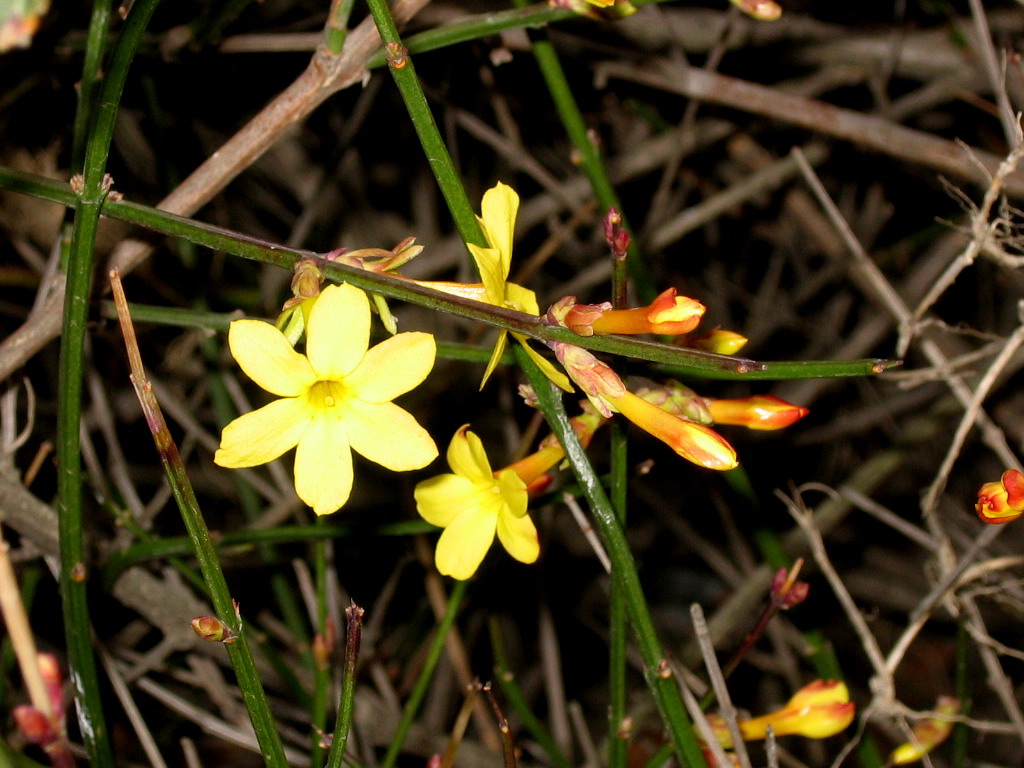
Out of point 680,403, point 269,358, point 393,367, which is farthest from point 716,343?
point 269,358

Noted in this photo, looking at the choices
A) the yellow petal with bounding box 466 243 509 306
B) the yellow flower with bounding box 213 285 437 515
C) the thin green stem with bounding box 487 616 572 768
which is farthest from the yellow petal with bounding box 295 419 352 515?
the thin green stem with bounding box 487 616 572 768

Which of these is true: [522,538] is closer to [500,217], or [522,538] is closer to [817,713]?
[500,217]

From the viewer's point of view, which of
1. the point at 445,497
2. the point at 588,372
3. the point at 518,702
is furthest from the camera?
the point at 518,702

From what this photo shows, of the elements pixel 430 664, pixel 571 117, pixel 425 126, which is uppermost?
pixel 571 117

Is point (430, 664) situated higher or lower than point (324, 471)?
lower

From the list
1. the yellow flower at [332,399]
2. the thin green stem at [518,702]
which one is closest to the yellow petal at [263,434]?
the yellow flower at [332,399]

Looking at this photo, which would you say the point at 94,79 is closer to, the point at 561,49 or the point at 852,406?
the point at 561,49

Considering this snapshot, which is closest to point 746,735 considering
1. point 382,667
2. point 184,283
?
point 382,667

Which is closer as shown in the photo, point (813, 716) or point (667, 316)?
point (667, 316)
